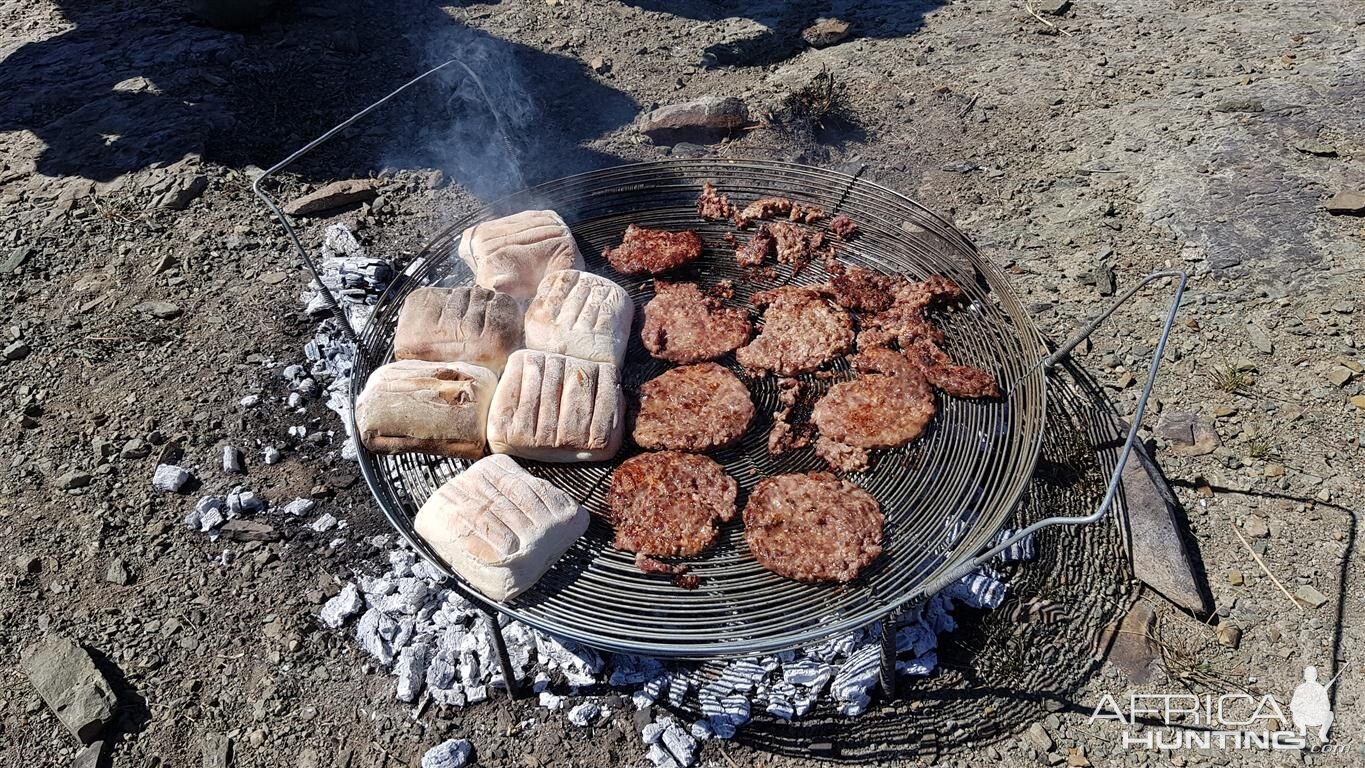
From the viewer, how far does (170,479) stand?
5.25 meters

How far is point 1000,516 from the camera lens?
4223 mm

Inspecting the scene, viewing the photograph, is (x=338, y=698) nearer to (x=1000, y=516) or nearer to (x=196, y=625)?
(x=196, y=625)

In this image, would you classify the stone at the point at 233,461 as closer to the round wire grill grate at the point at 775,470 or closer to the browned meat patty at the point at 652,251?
the round wire grill grate at the point at 775,470

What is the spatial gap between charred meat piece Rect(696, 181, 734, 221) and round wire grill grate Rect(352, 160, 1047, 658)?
0.09 metres

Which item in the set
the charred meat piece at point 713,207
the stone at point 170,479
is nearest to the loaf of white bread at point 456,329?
the stone at point 170,479

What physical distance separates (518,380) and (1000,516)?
2783mm

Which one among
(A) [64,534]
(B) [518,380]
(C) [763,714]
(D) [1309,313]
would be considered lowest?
(C) [763,714]

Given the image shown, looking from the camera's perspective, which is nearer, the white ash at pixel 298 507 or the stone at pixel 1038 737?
the stone at pixel 1038 737

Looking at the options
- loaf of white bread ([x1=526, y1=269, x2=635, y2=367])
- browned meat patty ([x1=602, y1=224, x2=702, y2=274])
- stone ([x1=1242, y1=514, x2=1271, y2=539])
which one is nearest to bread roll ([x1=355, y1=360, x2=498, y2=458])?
loaf of white bread ([x1=526, y1=269, x2=635, y2=367])

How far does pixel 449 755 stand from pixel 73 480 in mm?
3286

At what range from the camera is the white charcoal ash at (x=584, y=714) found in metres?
4.33

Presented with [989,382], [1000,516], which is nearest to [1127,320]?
[989,382]

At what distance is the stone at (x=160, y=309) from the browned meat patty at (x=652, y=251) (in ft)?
11.4

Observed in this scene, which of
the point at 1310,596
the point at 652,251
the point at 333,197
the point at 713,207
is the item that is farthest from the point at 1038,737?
the point at 333,197
